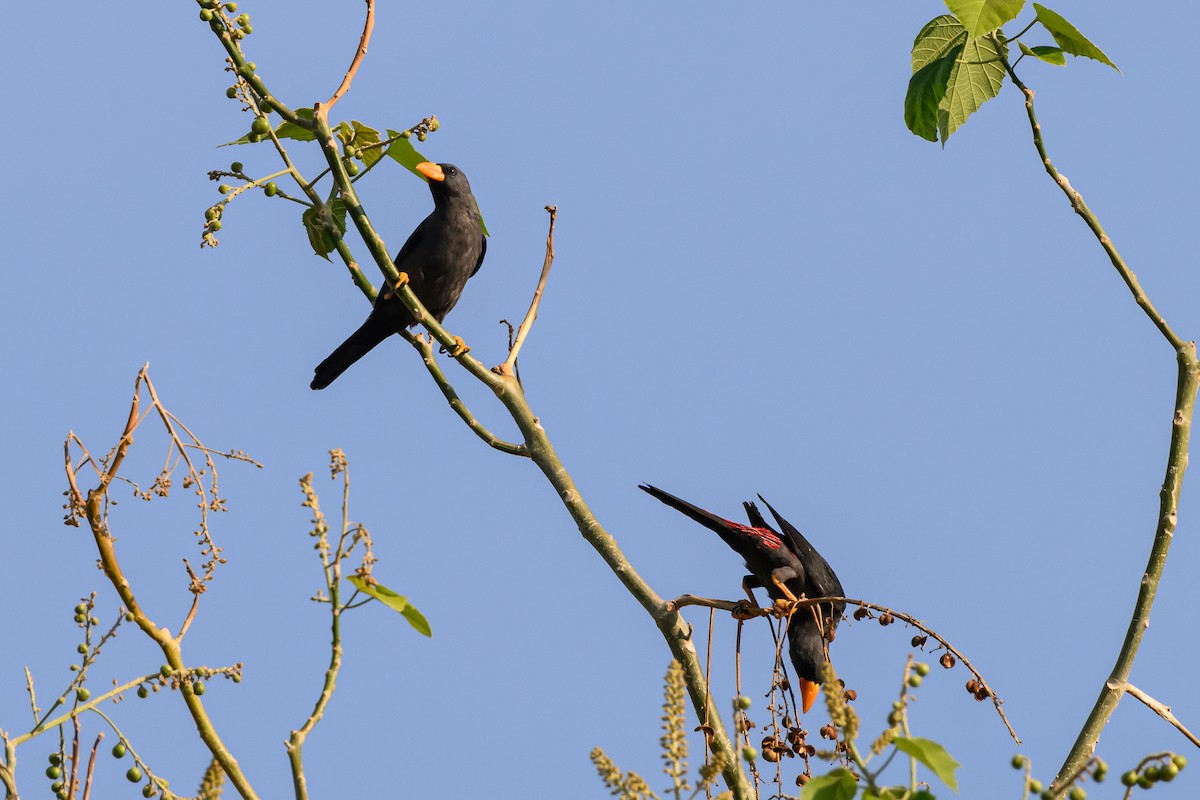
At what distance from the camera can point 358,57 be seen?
11.0ft

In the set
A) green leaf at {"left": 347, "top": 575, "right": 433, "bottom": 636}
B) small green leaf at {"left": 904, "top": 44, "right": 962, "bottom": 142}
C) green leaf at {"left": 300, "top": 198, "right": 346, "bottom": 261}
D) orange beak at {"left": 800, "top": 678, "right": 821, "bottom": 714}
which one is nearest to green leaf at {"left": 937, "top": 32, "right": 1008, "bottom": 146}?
small green leaf at {"left": 904, "top": 44, "right": 962, "bottom": 142}

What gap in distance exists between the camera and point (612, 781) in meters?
1.71

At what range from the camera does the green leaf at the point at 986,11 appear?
2.96 m

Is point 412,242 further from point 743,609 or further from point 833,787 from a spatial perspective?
point 833,787

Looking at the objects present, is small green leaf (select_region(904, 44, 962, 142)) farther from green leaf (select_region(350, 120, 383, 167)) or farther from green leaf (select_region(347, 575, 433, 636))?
green leaf (select_region(347, 575, 433, 636))

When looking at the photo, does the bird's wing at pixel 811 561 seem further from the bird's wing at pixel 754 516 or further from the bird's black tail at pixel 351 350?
the bird's black tail at pixel 351 350

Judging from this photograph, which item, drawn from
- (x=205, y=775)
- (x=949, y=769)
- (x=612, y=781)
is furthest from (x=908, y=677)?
(x=205, y=775)

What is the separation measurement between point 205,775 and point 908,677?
98 cm

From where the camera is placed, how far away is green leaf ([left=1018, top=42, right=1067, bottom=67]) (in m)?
3.24

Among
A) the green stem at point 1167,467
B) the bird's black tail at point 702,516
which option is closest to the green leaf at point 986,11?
the green stem at point 1167,467

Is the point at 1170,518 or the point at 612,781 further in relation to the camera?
the point at 1170,518

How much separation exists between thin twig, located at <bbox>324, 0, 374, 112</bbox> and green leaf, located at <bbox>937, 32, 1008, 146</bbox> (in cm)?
145

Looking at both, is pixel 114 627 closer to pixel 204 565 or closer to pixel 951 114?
pixel 204 565

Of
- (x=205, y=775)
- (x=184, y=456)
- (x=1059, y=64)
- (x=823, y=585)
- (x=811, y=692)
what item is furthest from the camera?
(x=811, y=692)
